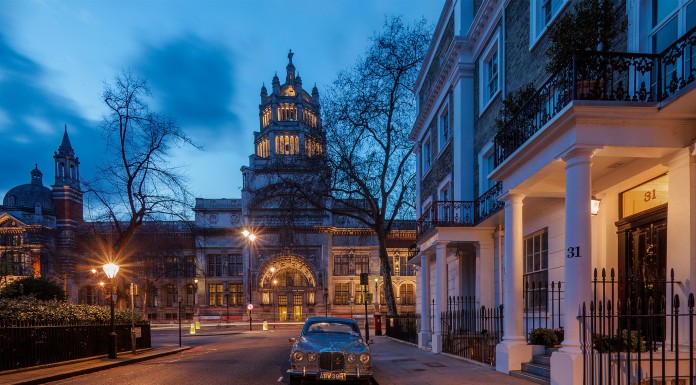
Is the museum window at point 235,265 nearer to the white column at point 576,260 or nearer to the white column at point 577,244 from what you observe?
the white column at point 576,260

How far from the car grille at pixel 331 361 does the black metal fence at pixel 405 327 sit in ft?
46.5

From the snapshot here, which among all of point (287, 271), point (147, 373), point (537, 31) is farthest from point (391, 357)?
point (287, 271)

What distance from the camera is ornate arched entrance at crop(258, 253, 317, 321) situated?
243ft

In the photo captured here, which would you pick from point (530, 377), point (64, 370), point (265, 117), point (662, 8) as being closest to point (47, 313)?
point (64, 370)

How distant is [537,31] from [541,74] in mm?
1287

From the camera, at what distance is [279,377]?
45.8 ft

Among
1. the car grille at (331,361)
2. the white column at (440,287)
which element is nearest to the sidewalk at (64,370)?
the car grille at (331,361)

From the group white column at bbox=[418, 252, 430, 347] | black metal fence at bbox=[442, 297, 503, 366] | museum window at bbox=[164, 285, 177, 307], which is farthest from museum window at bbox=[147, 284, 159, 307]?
black metal fence at bbox=[442, 297, 503, 366]

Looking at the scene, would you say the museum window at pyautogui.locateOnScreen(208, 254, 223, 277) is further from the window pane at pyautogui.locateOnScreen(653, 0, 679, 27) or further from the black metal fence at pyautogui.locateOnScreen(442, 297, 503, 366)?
the window pane at pyautogui.locateOnScreen(653, 0, 679, 27)

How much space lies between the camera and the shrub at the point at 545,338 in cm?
1252

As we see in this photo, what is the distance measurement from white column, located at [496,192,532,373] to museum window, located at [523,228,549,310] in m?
2.34

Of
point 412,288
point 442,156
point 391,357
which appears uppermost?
point 442,156

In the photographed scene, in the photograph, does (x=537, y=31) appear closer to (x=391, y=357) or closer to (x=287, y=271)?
(x=391, y=357)

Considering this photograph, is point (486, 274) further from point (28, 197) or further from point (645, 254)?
point (28, 197)
